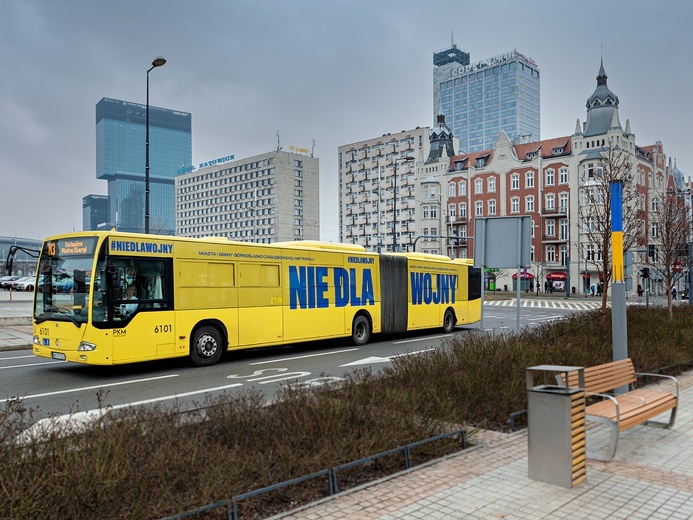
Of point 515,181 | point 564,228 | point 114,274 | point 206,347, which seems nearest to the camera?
point 114,274

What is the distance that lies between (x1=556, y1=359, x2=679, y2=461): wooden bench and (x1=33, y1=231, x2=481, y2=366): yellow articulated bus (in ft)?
27.7

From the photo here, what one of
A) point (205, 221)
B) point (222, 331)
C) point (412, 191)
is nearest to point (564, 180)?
point (412, 191)

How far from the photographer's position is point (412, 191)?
126062 mm

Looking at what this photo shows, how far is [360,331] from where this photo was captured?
18.5 meters

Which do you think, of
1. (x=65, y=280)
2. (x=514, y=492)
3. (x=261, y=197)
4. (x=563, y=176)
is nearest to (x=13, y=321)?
(x=65, y=280)

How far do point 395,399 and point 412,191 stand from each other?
396 ft

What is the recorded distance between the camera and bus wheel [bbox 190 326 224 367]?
44.0 ft

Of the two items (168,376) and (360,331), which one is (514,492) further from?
(360,331)

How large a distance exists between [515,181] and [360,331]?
220 ft

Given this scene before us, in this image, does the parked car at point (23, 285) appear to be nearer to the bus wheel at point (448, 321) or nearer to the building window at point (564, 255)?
the bus wheel at point (448, 321)

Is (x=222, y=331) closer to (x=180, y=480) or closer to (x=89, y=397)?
(x=89, y=397)

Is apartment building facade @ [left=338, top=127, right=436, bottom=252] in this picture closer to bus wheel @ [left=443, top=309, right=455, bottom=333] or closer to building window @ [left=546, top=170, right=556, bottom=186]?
building window @ [left=546, top=170, right=556, bottom=186]

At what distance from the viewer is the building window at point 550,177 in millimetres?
76812

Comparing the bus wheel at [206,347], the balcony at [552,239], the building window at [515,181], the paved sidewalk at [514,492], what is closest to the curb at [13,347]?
the bus wheel at [206,347]
